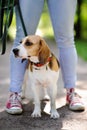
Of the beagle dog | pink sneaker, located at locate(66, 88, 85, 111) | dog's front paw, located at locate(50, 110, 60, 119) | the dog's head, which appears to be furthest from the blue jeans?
dog's front paw, located at locate(50, 110, 60, 119)

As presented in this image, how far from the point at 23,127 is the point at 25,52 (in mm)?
780

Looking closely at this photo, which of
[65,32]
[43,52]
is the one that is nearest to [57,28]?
[65,32]

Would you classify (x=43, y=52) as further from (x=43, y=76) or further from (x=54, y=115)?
(x=54, y=115)

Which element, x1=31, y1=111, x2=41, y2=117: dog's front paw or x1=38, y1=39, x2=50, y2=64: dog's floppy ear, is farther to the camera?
x1=31, y1=111, x2=41, y2=117: dog's front paw

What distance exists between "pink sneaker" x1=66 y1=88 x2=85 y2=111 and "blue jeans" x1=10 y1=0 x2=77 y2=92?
0.13 meters

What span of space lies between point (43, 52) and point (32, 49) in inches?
4.8

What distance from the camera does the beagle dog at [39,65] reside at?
5.04 meters

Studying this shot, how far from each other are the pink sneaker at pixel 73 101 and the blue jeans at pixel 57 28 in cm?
13

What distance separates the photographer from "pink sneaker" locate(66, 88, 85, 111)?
18.2 ft

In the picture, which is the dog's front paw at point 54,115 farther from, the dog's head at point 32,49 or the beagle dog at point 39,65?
the dog's head at point 32,49

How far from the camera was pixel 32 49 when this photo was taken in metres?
5.04

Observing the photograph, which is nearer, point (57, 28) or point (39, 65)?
point (39, 65)

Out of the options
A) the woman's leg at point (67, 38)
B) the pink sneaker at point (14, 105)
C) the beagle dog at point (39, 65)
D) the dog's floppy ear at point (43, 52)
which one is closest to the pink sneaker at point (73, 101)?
the woman's leg at point (67, 38)

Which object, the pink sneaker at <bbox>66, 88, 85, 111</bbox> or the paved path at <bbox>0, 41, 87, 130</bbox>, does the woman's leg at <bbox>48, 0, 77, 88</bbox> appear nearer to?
the pink sneaker at <bbox>66, 88, 85, 111</bbox>
